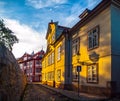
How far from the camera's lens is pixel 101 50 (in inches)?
620

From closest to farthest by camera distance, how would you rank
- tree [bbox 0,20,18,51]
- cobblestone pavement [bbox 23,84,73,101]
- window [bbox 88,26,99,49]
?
tree [bbox 0,20,18,51] < cobblestone pavement [bbox 23,84,73,101] < window [bbox 88,26,99,49]

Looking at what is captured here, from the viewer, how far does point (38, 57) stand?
236 ft

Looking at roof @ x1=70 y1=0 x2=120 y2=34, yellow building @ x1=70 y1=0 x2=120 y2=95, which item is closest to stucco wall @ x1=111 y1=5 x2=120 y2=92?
yellow building @ x1=70 y1=0 x2=120 y2=95

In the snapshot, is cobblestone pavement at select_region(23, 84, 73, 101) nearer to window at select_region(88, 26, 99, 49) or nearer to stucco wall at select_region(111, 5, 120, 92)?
stucco wall at select_region(111, 5, 120, 92)

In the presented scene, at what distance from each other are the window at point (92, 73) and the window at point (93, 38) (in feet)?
5.72

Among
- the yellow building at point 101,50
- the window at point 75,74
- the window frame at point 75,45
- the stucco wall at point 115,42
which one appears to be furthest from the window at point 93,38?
the window at point 75,74

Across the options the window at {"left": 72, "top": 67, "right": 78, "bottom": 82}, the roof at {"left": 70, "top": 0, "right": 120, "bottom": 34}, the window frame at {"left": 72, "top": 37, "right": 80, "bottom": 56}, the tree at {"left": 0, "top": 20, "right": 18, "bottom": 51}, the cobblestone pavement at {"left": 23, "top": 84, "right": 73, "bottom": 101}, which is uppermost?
the roof at {"left": 70, "top": 0, "right": 120, "bottom": 34}

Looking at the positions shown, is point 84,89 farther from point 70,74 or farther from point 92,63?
point 70,74

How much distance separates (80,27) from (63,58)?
561cm

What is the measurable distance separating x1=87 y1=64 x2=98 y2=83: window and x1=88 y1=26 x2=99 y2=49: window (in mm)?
1744

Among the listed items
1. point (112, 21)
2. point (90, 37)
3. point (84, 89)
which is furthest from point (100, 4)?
point (84, 89)

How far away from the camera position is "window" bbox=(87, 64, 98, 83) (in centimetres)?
1636

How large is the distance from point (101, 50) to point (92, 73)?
253 centimetres

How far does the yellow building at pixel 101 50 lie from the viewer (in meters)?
14.5
